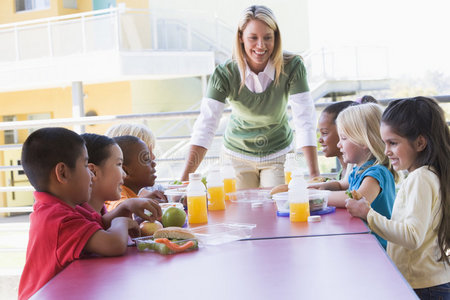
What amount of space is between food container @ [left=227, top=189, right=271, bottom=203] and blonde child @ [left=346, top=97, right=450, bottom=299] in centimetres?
59

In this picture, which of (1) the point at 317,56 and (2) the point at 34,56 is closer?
(2) the point at 34,56

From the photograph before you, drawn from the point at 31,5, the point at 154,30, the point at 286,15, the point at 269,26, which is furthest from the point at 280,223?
the point at 31,5

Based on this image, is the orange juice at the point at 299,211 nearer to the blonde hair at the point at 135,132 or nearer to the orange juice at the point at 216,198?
the orange juice at the point at 216,198

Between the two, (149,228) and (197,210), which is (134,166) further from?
(149,228)

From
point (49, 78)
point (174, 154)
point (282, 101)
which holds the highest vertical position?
point (49, 78)

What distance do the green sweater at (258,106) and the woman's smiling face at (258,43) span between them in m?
0.10

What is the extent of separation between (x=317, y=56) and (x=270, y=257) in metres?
10.1

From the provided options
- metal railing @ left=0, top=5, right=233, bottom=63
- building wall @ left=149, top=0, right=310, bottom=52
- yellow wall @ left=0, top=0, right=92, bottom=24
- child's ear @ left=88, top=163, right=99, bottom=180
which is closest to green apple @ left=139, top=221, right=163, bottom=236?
child's ear @ left=88, top=163, right=99, bottom=180

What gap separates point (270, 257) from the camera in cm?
135

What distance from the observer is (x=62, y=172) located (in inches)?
63.4

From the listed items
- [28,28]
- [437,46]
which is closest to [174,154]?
[28,28]

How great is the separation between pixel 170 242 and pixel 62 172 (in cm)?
40

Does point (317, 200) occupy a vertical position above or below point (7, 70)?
below

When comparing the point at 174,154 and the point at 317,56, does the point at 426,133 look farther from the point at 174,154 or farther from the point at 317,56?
the point at 317,56
